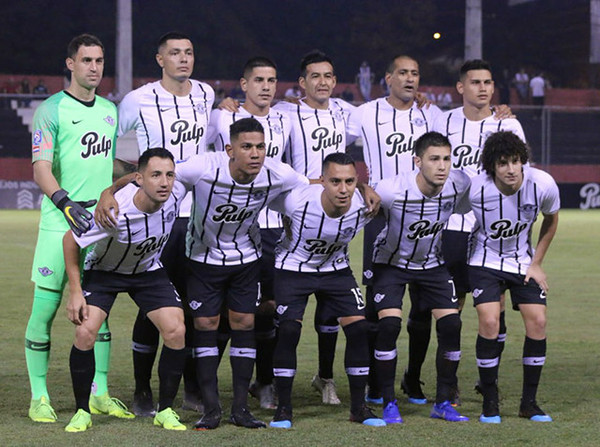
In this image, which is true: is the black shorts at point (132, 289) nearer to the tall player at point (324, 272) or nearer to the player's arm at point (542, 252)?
the tall player at point (324, 272)

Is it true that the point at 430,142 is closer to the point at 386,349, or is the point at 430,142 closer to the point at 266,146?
the point at 266,146

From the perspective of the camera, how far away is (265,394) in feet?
21.5

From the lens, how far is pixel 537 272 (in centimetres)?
598

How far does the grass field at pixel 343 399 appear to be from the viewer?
5348mm

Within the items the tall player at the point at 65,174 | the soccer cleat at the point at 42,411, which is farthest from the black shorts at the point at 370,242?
the soccer cleat at the point at 42,411

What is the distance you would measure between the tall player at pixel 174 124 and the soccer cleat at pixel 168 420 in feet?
1.80

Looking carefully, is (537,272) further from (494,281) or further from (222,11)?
(222,11)

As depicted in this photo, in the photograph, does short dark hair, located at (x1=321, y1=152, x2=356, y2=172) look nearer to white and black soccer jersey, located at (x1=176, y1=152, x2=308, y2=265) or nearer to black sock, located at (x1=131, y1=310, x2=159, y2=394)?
white and black soccer jersey, located at (x1=176, y1=152, x2=308, y2=265)

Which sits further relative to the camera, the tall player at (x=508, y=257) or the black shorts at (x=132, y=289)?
the tall player at (x=508, y=257)

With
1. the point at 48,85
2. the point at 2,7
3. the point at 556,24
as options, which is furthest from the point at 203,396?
the point at 556,24

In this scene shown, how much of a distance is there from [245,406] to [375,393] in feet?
3.80

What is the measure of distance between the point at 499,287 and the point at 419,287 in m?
0.47

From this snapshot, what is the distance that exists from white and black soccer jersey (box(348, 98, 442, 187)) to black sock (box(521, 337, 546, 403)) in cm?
142

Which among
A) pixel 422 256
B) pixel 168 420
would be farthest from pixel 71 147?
pixel 422 256
